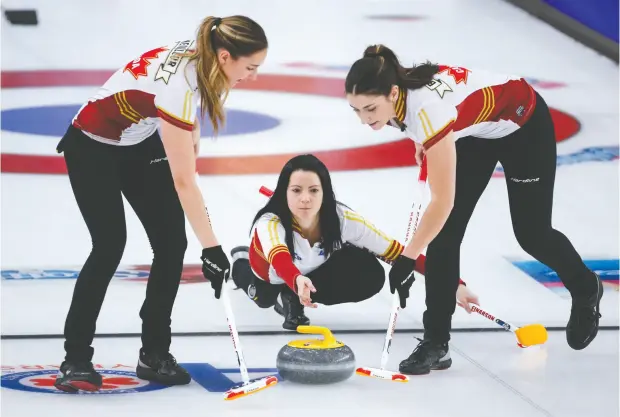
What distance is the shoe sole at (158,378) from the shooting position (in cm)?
404

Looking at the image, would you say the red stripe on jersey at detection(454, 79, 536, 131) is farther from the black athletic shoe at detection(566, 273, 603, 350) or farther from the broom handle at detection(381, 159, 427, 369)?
the black athletic shoe at detection(566, 273, 603, 350)

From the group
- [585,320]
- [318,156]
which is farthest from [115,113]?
[318,156]

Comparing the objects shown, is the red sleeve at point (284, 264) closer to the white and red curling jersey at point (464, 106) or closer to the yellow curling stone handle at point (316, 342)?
the yellow curling stone handle at point (316, 342)

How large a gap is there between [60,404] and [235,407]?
22.3 inches

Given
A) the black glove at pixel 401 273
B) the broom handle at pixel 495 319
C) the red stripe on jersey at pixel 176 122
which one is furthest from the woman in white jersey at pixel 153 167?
the broom handle at pixel 495 319

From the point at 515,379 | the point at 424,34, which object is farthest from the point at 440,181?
the point at 424,34

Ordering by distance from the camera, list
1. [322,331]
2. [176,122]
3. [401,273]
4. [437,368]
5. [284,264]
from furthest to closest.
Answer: [437,368] < [284,264] < [322,331] < [401,273] < [176,122]

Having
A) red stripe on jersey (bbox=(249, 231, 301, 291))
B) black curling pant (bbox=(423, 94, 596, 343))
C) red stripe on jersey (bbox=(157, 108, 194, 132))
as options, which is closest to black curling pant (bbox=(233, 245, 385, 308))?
red stripe on jersey (bbox=(249, 231, 301, 291))

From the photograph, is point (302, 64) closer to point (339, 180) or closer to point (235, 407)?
point (339, 180)

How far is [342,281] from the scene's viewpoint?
4.82 meters

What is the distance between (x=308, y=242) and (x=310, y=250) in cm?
5

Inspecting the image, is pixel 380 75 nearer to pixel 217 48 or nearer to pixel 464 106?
pixel 464 106

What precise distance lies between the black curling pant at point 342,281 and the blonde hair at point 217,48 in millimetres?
1262

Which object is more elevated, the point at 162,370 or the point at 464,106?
the point at 464,106
